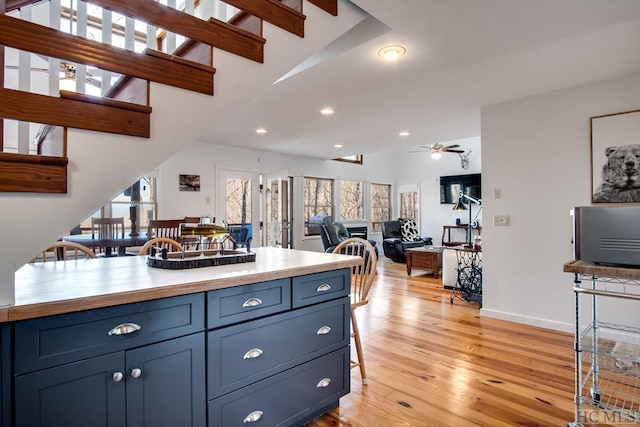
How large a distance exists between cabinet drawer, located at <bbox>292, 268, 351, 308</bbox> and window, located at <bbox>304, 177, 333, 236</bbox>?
5796 mm

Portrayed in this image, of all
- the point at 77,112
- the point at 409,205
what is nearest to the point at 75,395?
the point at 77,112

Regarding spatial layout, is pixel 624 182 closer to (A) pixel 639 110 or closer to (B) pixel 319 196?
(A) pixel 639 110

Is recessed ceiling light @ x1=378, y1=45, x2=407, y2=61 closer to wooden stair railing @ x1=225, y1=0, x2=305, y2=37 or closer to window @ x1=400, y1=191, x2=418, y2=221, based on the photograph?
wooden stair railing @ x1=225, y1=0, x2=305, y2=37

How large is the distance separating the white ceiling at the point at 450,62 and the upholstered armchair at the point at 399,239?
354 cm

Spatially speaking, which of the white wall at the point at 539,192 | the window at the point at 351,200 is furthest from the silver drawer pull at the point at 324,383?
the window at the point at 351,200

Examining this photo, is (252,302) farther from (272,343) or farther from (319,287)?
(319,287)

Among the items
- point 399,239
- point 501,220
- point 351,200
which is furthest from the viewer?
point 351,200

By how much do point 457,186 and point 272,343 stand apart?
7916mm

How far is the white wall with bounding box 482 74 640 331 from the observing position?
3135 millimetres

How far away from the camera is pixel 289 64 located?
1.84 m

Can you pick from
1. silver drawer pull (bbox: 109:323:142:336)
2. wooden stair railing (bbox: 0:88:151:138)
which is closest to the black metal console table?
silver drawer pull (bbox: 109:323:142:336)

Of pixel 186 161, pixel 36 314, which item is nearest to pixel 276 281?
pixel 36 314

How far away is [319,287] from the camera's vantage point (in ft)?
6.07

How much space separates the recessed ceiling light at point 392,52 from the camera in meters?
2.43
